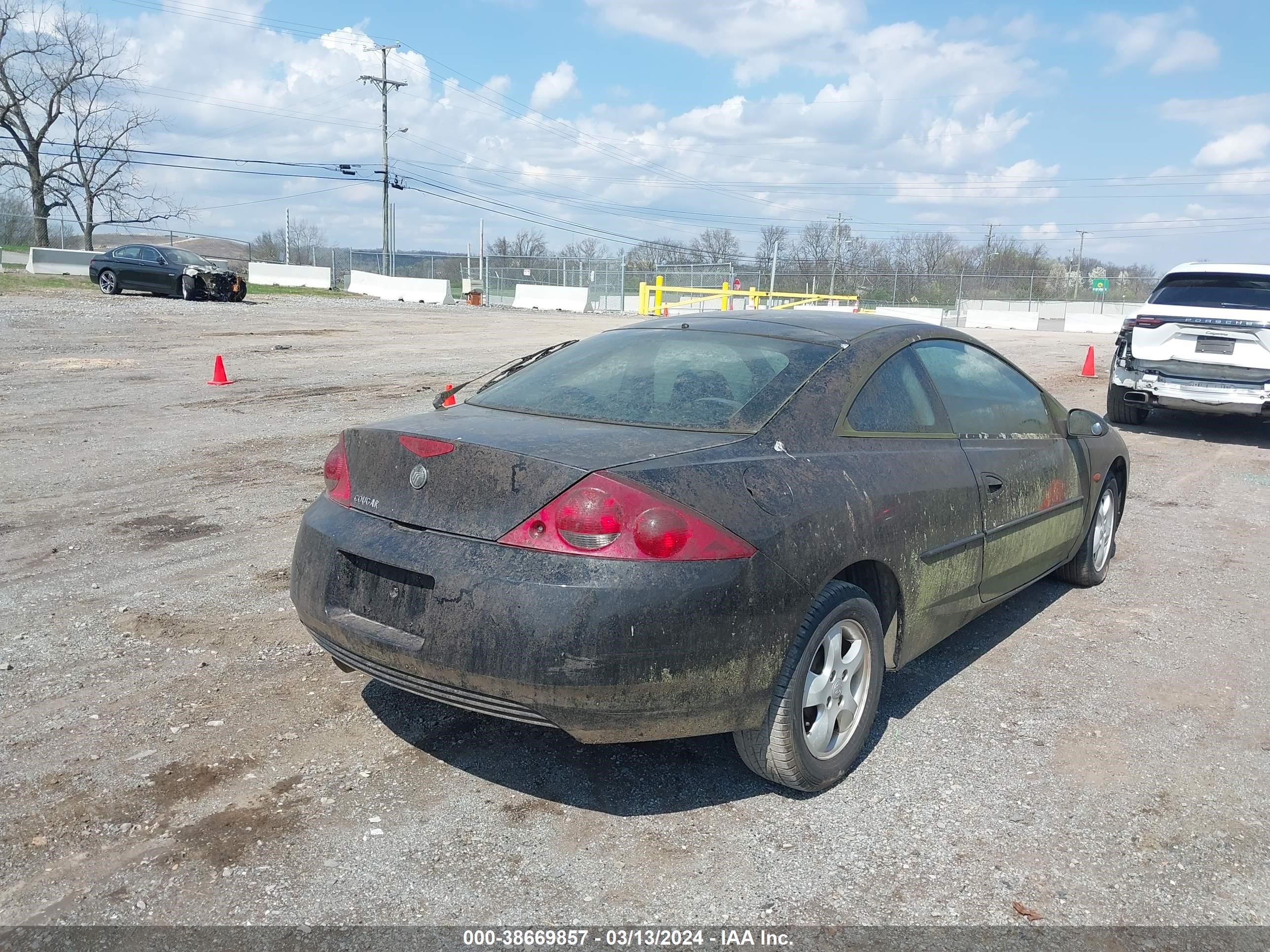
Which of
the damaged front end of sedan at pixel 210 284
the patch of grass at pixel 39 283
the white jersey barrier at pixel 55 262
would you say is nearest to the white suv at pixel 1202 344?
the damaged front end of sedan at pixel 210 284

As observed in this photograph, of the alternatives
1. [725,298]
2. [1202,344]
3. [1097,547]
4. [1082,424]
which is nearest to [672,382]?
[1082,424]

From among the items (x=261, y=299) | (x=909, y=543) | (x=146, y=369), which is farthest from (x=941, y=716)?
(x=261, y=299)

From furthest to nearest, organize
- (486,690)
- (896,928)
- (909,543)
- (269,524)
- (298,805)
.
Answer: (269,524)
(909,543)
(298,805)
(486,690)
(896,928)

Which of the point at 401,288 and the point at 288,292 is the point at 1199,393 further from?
the point at 401,288

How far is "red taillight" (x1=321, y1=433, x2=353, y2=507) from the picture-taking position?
353 cm

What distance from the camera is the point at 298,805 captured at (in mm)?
3252

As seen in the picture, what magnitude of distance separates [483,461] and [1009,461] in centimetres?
250

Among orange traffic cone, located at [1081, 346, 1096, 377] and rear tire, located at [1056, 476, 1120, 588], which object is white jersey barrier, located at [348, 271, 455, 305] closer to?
orange traffic cone, located at [1081, 346, 1096, 377]

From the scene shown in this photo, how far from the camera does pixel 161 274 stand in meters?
29.2

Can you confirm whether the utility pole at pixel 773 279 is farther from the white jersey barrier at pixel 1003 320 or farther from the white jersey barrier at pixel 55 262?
the white jersey barrier at pixel 55 262

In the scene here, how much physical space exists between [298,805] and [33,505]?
16.0ft

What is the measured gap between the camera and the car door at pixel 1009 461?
170 inches

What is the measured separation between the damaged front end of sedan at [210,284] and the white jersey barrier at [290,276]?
17.3 metres

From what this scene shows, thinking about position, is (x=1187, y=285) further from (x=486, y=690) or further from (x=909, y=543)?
(x=486, y=690)
